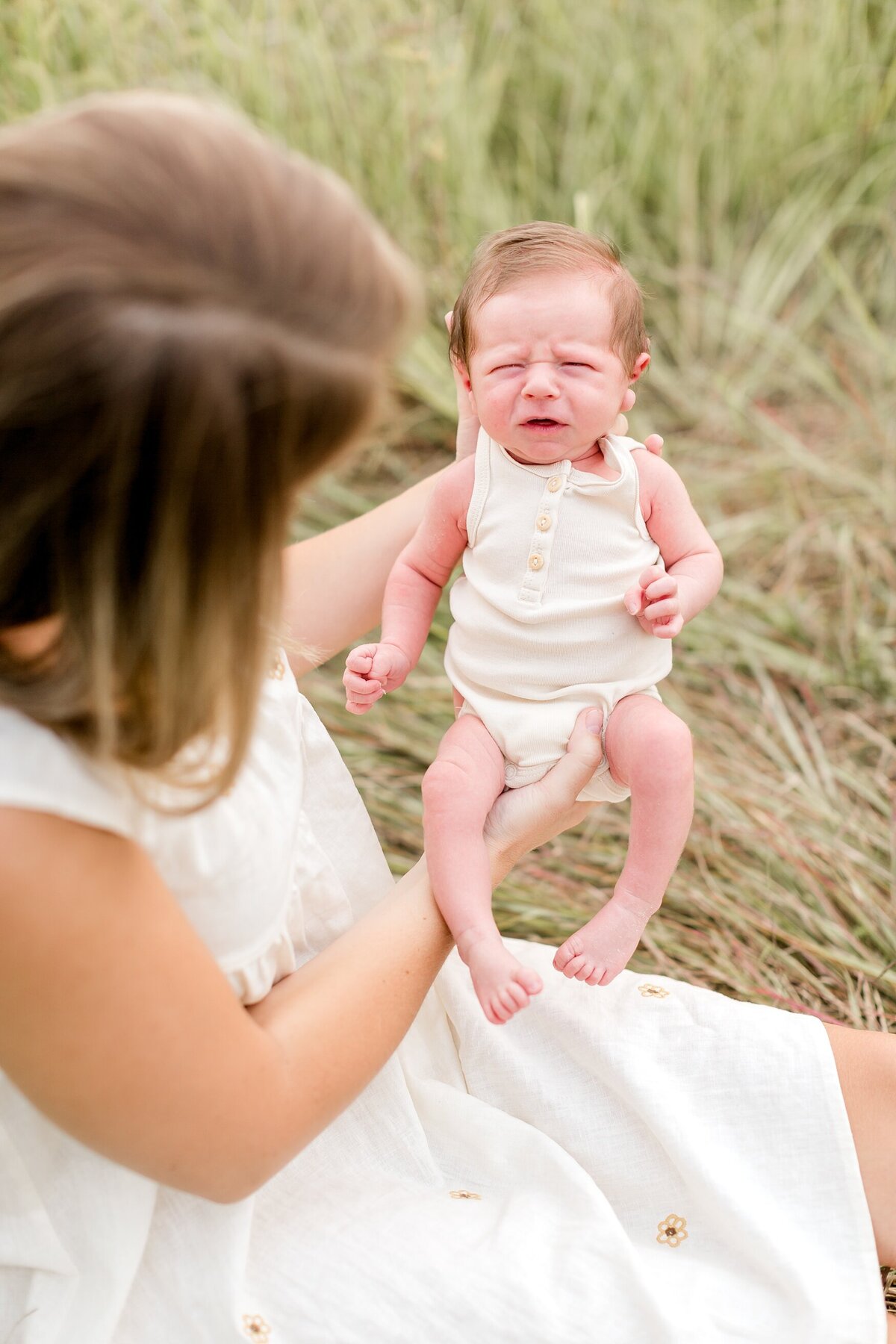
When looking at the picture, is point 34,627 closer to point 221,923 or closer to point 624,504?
point 221,923

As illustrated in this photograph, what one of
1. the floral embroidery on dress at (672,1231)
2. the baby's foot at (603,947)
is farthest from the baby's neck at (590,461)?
the floral embroidery on dress at (672,1231)

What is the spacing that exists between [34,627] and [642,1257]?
836 millimetres

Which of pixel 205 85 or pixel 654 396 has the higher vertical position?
pixel 205 85

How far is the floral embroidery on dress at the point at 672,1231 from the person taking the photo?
49.1 inches

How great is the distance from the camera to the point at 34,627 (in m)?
0.93

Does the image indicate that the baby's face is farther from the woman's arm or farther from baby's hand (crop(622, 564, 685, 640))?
the woman's arm

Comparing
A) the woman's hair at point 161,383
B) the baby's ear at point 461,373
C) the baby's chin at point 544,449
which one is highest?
the woman's hair at point 161,383

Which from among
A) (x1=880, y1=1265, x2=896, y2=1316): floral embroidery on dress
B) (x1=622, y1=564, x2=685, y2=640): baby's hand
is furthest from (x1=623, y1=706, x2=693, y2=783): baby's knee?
(x1=880, y1=1265, x2=896, y2=1316): floral embroidery on dress

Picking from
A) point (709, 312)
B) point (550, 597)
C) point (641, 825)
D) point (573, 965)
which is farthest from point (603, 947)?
point (709, 312)

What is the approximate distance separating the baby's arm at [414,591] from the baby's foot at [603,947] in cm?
36

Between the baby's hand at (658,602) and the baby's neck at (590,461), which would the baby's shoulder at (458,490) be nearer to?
the baby's neck at (590,461)

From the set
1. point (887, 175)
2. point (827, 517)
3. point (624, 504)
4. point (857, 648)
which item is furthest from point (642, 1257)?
point (887, 175)

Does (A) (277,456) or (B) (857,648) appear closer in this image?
(A) (277,456)

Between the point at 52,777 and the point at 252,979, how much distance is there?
1.11 feet
